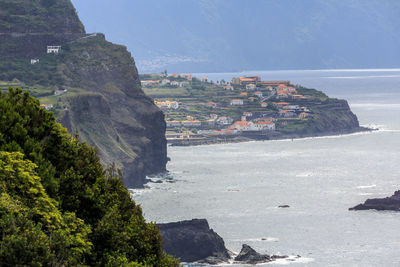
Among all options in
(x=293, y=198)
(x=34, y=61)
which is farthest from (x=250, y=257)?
(x=34, y=61)

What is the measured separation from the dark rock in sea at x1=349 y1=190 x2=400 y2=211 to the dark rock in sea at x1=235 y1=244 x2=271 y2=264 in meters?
31.2

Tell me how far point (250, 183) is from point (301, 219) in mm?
34039

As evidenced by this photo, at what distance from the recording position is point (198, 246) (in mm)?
82438

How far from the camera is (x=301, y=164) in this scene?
161 meters

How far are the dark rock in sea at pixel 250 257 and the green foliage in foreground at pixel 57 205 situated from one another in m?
41.2

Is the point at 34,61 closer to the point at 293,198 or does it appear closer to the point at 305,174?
the point at 305,174

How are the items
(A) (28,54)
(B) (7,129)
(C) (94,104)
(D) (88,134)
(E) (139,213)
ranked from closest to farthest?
1. (B) (7,129)
2. (E) (139,213)
3. (D) (88,134)
4. (C) (94,104)
5. (A) (28,54)

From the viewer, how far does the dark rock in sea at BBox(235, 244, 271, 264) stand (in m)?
77.8

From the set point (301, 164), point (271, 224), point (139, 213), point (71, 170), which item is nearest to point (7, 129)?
point (71, 170)

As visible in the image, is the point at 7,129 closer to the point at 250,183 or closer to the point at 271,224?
the point at 271,224

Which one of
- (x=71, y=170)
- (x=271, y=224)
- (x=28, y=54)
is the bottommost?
(x=271, y=224)

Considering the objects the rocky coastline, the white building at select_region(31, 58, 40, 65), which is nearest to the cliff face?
the white building at select_region(31, 58, 40, 65)

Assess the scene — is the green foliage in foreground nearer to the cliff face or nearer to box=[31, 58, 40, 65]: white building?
the cliff face

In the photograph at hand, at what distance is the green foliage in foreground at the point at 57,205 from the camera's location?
26.8 metres
